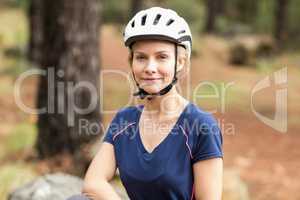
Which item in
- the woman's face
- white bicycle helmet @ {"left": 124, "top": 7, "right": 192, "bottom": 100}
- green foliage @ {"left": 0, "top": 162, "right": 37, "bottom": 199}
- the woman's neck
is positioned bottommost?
green foliage @ {"left": 0, "top": 162, "right": 37, "bottom": 199}

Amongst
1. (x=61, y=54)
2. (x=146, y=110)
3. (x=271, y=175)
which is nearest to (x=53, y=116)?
(x=61, y=54)

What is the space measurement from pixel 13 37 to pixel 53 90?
15651mm

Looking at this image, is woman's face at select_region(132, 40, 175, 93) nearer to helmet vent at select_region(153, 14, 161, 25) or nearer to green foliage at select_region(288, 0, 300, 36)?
helmet vent at select_region(153, 14, 161, 25)

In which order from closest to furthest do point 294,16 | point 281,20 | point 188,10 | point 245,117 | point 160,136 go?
point 160,136 < point 245,117 < point 281,20 < point 294,16 < point 188,10

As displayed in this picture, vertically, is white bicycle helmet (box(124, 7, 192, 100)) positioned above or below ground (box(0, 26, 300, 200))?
above

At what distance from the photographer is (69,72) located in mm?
7059

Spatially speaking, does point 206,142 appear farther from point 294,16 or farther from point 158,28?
point 294,16

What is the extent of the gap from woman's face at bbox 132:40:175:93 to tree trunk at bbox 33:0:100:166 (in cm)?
405

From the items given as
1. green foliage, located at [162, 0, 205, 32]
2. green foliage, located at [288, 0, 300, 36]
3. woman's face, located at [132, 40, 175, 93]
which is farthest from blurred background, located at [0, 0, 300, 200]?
green foliage, located at [162, 0, 205, 32]

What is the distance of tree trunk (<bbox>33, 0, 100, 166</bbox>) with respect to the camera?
7.06 meters

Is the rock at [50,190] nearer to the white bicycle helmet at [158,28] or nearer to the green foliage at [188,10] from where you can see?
the white bicycle helmet at [158,28]

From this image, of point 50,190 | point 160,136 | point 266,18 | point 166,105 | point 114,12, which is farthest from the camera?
point 114,12

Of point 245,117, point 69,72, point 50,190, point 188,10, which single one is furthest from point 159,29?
point 188,10

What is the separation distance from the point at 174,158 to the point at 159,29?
0.69m
